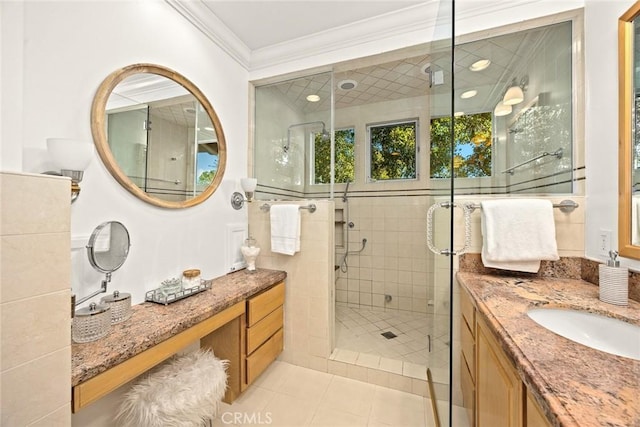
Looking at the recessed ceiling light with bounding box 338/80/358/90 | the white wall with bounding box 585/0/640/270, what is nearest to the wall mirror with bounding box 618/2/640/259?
the white wall with bounding box 585/0/640/270

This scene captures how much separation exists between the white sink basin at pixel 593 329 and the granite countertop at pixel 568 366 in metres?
0.02

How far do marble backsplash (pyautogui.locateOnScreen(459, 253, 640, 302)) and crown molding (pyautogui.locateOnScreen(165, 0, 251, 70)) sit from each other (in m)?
2.28

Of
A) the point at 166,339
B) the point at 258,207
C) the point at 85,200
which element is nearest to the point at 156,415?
the point at 166,339

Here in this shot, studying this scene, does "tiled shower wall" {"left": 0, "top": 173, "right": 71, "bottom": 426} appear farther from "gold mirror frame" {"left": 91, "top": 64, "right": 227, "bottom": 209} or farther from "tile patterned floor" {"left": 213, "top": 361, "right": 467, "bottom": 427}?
"tile patterned floor" {"left": 213, "top": 361, "right": 467, "bottom": 427}

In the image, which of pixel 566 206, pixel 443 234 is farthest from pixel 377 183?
pixel 566 206

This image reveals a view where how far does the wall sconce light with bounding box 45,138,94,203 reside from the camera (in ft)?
3.04

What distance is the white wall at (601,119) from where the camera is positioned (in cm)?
109

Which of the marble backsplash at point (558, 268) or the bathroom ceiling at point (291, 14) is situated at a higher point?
the bathroom ceiling at point (291, 14)

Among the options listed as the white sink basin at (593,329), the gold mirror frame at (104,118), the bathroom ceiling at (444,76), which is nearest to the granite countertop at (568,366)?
the white sink basin at (593,329)

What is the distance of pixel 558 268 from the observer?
1.35 m

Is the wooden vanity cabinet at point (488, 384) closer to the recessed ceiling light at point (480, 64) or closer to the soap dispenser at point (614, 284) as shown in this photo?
the soap dispenser at point (614, 284)

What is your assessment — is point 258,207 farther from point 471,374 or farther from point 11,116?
point 471,374

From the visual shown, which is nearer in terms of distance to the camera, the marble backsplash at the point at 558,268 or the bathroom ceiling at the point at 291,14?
the marble backsplash at the point at 558,268

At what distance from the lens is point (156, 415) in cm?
102
